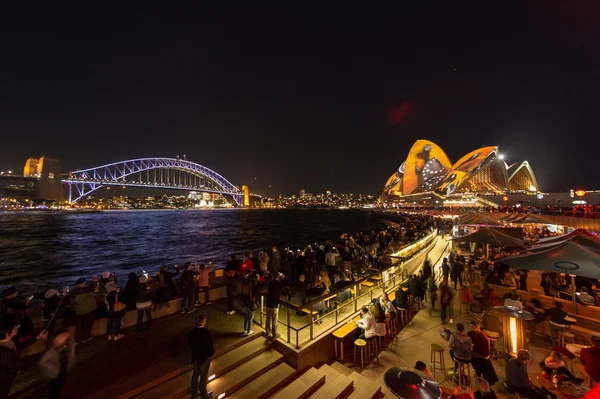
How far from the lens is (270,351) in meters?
4.85

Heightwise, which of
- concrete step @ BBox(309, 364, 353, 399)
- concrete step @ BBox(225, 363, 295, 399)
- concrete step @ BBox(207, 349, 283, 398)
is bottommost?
concrete step @ BBox(309, 364, 353, 399)

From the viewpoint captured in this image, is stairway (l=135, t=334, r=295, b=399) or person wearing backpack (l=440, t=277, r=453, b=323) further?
person wearing backpack (l=440, t=277, r=453, b=323)

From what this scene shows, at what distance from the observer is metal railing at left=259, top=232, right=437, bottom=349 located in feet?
16.3

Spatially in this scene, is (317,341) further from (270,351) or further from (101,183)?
(101,183)

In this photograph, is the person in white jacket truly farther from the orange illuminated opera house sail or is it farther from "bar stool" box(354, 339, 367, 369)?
the orange illuminated opera house sail

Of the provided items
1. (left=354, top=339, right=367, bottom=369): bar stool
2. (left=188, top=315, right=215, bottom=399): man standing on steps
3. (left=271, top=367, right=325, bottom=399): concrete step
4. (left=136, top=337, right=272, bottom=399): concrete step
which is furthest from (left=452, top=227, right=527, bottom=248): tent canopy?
(left=188, top=315, right=215, bottom=399): man standing on steps

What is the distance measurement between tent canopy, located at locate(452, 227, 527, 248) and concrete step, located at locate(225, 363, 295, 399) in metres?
7.31

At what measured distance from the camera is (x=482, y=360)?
4.37 metres

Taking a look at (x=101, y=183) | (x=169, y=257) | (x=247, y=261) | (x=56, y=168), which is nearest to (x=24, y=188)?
(x=56, y=168)

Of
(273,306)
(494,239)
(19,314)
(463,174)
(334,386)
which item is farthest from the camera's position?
(463,174)

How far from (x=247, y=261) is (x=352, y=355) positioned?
3878mm

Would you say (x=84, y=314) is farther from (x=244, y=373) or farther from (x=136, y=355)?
(x=244, y=373)

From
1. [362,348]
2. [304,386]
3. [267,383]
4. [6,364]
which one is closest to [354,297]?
[362,348]

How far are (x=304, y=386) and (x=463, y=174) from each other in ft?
180
